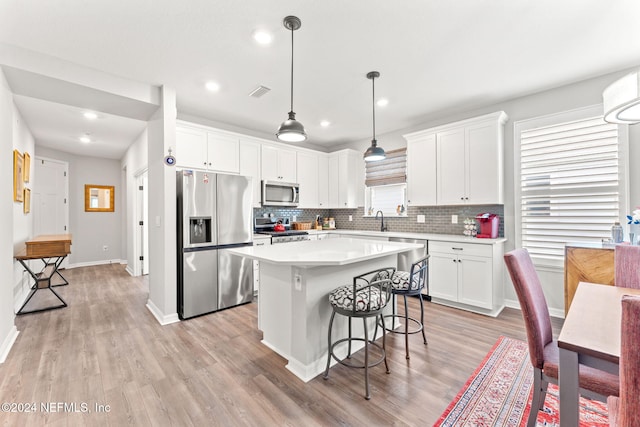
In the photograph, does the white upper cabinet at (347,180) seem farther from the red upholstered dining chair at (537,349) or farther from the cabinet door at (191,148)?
the red upholstered dining chair at (537,349)

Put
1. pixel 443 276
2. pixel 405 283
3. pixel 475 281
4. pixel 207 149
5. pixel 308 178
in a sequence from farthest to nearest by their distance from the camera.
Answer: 1. pixel 308 178
2. pixel 207 149
3. pixel 443 276
4. pixel 475 281
5. pixel 405 283

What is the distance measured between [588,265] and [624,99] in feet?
7.31

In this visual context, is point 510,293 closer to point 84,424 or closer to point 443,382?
point 443,382

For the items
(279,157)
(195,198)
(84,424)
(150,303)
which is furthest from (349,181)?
(84,424)

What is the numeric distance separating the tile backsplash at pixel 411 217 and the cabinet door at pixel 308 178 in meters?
0.38

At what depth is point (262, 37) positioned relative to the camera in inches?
90.6

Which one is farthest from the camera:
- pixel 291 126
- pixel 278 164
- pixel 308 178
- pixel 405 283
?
pixel 308 178

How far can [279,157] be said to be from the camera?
193 inches

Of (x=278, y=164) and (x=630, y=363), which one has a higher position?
(x=278, y=164)

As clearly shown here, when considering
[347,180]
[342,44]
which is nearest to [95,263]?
[347,180]

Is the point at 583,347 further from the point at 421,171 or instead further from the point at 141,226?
the point at 141,226

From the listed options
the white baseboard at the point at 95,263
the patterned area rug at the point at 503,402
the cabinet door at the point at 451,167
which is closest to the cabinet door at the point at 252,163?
→ the cabinet door at the point at 451,167

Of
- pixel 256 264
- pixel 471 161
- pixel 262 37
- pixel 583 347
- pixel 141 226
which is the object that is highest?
pixel 262 37

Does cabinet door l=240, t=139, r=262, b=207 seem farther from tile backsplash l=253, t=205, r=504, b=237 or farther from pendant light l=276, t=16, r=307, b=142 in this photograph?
pendant light l=276, t=16, r=307, b=142
